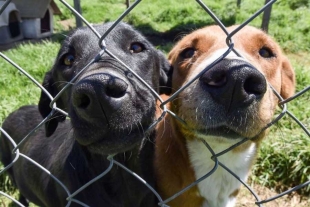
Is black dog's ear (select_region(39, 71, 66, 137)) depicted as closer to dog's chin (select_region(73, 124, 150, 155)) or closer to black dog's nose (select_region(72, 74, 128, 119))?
dog's chin (select_region(73, 124, 150, 155))

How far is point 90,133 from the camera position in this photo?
5.48 ft

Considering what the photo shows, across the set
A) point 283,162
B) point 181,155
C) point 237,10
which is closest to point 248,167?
point 181,155

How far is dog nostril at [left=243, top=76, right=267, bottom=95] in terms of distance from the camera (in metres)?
1.50

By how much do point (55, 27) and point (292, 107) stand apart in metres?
6.87

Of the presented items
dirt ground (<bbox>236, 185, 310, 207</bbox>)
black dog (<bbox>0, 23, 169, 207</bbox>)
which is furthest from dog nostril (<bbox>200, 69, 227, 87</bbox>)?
dirt ground (<bbox>236, 185, 310, 207</bbox>)

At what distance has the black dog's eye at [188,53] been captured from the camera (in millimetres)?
2508

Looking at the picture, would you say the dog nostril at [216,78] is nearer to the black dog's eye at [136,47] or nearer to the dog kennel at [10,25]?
the black dog's eye at [136,47]

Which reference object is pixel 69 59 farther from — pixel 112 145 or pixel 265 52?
pixel 265 52

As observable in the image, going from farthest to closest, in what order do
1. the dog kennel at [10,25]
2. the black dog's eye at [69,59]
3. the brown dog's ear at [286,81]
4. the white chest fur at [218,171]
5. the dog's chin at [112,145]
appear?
the dog kennel at [10,25] → the brown dog's ear at [286,81] → the white chest fur at [218,171] → the black dog's eye at [69,59] → the dog's chin at [112,145]

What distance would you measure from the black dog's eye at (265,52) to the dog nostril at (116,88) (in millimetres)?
1164

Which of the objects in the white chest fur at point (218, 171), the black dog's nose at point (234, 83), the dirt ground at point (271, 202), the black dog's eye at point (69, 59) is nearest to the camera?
the black dog's nose at point (234, 83)

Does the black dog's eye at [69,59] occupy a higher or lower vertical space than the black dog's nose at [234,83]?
higher

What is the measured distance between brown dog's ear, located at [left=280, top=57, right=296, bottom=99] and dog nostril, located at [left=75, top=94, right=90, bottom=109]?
1708 millimetres

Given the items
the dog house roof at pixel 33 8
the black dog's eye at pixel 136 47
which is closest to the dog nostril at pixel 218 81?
the black dog's eye at pixel 136 47
